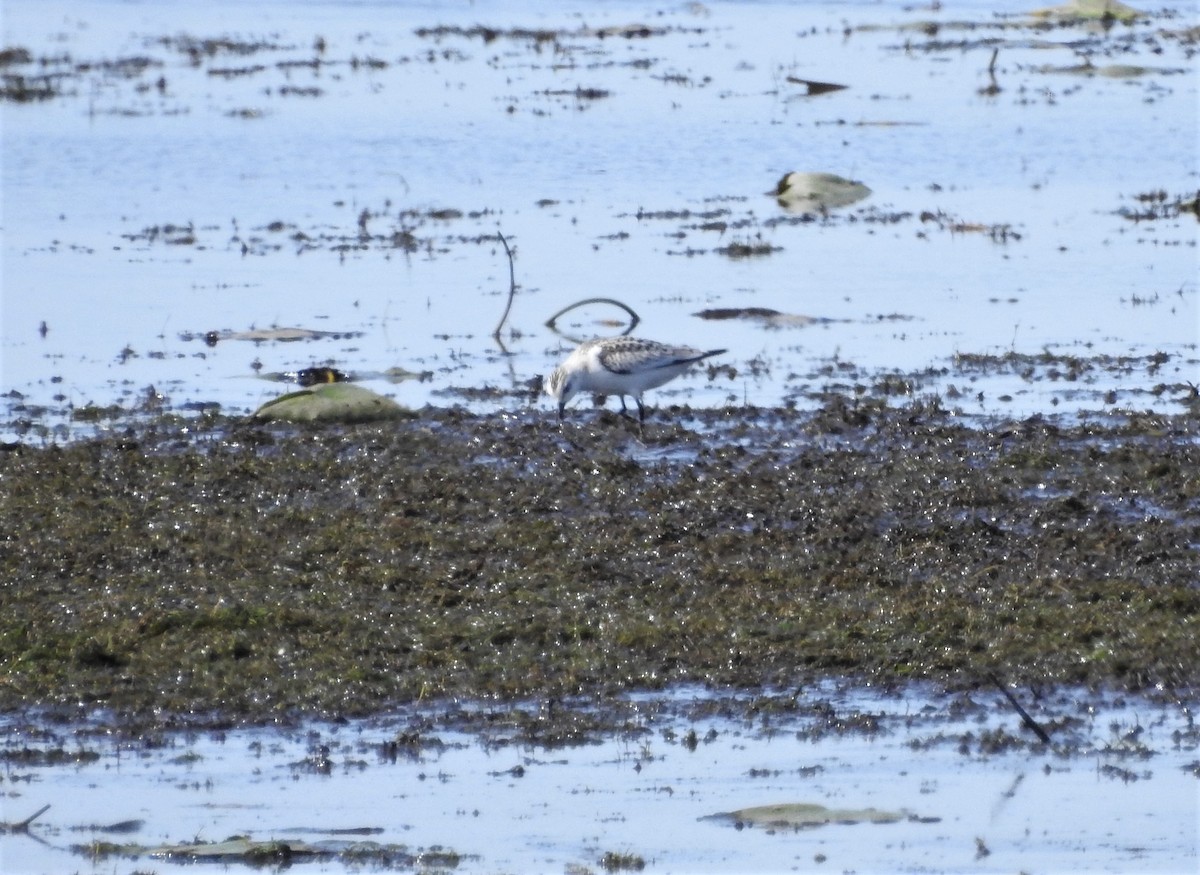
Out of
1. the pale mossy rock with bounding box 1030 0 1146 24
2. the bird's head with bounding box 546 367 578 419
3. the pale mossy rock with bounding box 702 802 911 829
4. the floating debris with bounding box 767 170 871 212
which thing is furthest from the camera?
the pale mossy rock with bounding box 1030 0 1146 24

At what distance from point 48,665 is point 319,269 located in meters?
10.4

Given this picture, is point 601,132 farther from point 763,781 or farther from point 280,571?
point 763,781

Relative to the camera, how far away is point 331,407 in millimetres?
12320

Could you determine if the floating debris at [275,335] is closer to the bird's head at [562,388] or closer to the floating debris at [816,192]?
the bird's head at [562,388]

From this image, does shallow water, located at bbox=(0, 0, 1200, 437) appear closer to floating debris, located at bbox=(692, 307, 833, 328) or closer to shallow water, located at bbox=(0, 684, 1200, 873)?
floating debris, located at bbox=(692, 307, 833, 328)

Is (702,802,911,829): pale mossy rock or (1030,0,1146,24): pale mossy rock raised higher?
(1030,0,1146,24): pale mossy rock

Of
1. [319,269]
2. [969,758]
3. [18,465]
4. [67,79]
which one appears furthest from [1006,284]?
[67,79]

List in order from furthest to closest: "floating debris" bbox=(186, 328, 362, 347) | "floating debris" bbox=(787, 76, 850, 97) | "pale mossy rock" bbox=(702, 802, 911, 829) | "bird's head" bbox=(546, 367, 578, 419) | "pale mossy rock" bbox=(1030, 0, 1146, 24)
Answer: "pale mossy rock" bbox=(1030, 0, 1146, 24) → "floating debris" bbox=(787, 76, 850, 97) → "floating debris" bbox=(186, 328, 362, 347) → "bird's head" bbox=(546, 367, 578, 419) → "pale mossy rock" bbox=(702, 802, 911, 829)

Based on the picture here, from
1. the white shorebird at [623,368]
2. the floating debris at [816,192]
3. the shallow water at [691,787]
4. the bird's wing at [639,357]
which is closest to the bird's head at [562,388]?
the white shorebird at [623,368]

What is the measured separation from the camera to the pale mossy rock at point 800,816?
22.4 ft

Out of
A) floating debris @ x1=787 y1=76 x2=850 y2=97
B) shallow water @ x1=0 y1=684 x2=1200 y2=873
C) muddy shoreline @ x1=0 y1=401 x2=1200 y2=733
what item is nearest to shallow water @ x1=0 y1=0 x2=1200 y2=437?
floating debris @ x1=787 y1=76 x2=850 y2=97

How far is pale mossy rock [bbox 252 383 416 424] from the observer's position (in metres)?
12.3

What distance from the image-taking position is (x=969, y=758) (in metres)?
7.36

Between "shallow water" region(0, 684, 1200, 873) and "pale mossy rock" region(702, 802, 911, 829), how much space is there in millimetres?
35
